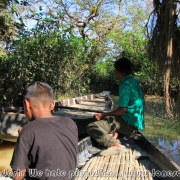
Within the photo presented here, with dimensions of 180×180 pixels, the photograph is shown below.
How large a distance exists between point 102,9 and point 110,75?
5.36 meters

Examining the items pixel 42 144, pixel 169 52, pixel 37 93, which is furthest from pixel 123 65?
pixel 42 144

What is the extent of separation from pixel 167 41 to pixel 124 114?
140cm

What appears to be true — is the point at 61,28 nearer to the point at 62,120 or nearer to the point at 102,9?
the point at 62,120

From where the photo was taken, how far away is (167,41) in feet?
13.6

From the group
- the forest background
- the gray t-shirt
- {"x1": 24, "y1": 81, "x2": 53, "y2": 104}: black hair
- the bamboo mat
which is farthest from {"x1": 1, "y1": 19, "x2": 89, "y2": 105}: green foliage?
the gray t-shirt

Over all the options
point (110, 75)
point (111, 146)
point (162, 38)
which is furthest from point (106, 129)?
point (110, 75)

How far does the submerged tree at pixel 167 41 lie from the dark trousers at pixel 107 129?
895 mm

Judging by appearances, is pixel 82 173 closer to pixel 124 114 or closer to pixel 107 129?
pixel 107 129

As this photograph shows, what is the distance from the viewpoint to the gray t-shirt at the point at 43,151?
1.54 m

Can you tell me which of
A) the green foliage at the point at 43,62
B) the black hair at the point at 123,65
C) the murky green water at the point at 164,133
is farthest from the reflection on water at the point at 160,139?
the black hair at the point at 123,65

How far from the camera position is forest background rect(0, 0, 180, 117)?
433cm

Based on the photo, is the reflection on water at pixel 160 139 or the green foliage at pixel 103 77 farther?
the green foliage at pixel 103 77

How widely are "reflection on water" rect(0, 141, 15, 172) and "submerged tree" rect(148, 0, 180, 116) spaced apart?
3446mm

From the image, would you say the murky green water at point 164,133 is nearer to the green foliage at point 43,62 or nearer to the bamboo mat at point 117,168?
the bamboo mat at point 117,168
